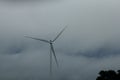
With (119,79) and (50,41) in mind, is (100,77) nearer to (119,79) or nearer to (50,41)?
(119,79)

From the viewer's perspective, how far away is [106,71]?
154 metres

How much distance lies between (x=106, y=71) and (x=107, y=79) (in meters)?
4.50

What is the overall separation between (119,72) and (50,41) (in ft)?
178

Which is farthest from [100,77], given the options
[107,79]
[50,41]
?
[50,41]

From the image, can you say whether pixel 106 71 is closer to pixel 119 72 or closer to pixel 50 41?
pixel 119 72

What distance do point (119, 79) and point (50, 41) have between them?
5194 cm

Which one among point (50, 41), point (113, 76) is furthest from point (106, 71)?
point (50, 41)

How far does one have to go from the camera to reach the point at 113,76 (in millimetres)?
152500

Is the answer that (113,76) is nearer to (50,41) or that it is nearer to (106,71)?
(106,71)

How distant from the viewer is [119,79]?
150250 mm

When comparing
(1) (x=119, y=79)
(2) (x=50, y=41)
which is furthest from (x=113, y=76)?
(2) (x=50, y=41)

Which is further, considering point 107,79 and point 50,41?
point 107,79

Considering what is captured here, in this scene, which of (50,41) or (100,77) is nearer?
(50,41)

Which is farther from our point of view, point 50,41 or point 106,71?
point 106,71
